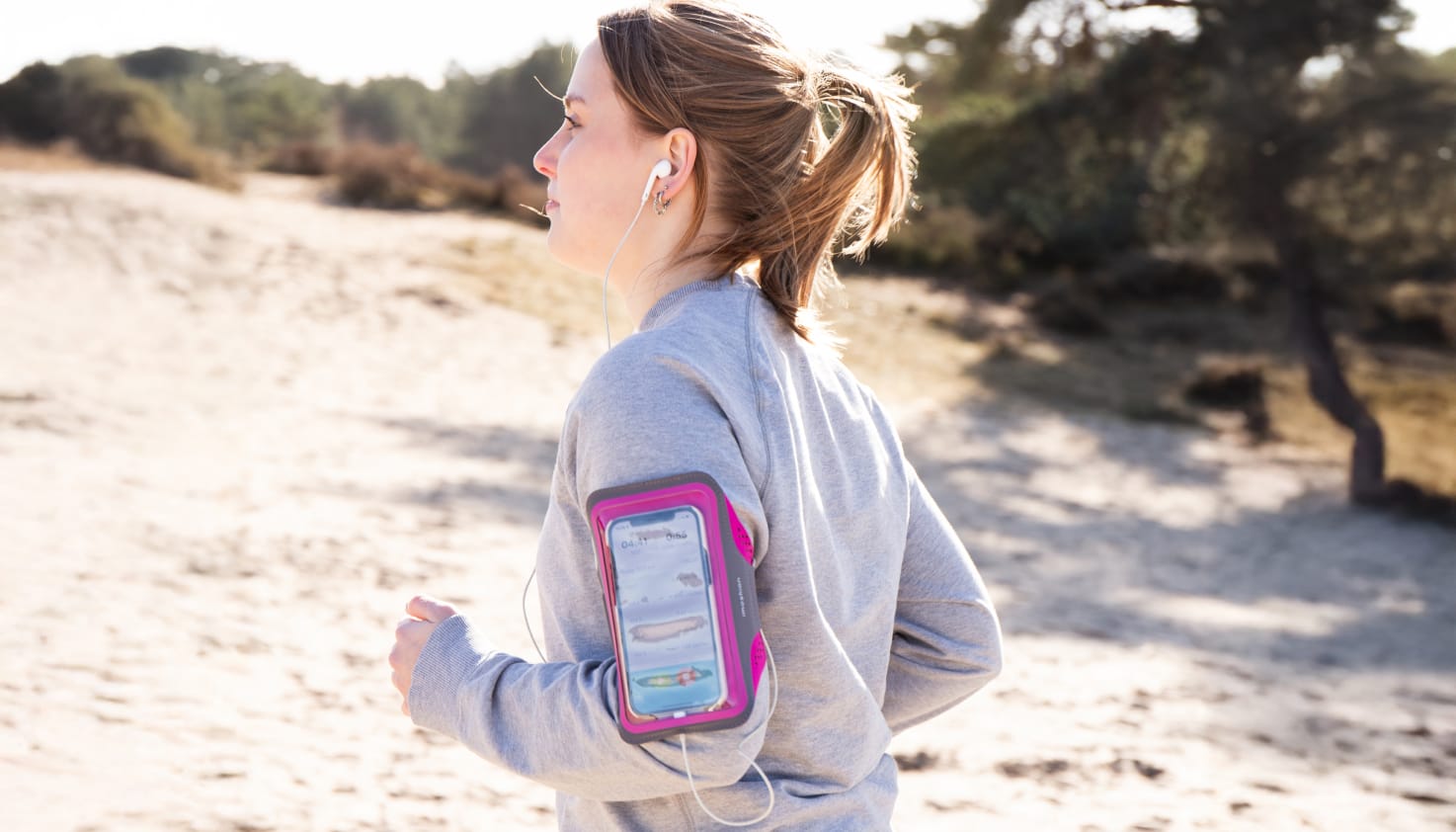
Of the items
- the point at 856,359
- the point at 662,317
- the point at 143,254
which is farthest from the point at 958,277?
the point at 662,317

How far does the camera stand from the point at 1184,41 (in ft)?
34.9

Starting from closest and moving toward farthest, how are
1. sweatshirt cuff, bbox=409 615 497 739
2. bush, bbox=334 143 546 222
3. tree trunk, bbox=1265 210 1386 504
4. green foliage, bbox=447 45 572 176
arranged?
sweatshirt cuff, bbox=409 615 497 739 < tree trunk, bbox=1265 210 1386 504 < bush, bbox=334 143 546 222 < green foliage, bbox=447 45 572 176

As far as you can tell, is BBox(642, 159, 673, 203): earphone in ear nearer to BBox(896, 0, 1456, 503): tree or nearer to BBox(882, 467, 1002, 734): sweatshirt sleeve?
BBox(882, 467, 1002, 734): sweatshirt sleeve

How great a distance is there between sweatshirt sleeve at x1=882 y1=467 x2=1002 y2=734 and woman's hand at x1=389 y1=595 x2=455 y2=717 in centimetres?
45

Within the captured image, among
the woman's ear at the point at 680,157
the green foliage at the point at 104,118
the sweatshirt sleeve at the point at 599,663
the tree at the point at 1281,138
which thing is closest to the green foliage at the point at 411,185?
the green foliage at the point at 104,118

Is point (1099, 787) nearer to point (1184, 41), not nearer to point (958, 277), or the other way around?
point (1184, 41)

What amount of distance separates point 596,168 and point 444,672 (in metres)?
0.46

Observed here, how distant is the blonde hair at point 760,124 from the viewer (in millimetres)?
1096

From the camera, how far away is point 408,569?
521cm

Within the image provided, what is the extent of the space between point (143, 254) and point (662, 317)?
10.4 meters

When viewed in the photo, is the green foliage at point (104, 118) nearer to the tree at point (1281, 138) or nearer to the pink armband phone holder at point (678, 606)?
the tree at point (1281, 138)

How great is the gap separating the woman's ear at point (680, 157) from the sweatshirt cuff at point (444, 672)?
42 centimetres

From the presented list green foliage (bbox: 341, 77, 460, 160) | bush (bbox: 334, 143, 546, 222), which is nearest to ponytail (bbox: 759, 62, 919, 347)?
bush (bbox: 334, 143, 546, 222)

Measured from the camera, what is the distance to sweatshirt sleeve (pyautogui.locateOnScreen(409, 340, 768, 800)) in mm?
923
